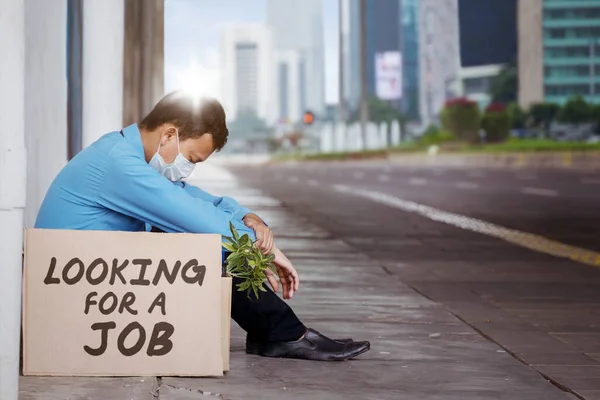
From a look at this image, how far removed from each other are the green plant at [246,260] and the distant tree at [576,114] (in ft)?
246

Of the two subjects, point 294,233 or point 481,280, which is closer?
point 481,280

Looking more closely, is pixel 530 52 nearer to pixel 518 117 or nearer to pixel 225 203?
pixel 518 117

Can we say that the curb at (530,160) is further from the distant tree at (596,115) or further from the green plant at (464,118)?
the distant tree at (596,115)

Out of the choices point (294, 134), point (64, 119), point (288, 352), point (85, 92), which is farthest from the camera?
point (294, 134)

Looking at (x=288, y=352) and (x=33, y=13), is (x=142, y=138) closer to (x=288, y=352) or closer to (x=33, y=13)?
(x=288, y=352)

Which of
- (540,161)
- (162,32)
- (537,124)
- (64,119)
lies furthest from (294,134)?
(64,119)

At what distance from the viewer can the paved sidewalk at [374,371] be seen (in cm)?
441

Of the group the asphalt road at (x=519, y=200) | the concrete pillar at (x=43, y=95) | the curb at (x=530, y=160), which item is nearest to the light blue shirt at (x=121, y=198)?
the concrete pillar at (x=43, y=95)

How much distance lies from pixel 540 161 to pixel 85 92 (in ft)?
140

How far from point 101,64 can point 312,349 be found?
140 inches

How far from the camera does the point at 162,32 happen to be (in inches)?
823

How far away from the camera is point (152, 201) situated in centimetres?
468

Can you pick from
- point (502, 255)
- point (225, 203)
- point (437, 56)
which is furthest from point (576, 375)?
point (437, 56)

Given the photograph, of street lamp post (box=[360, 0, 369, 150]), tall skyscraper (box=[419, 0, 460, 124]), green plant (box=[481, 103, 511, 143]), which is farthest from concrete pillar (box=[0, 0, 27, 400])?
tall skyscraper (box=[419, 0, 460, 124])
